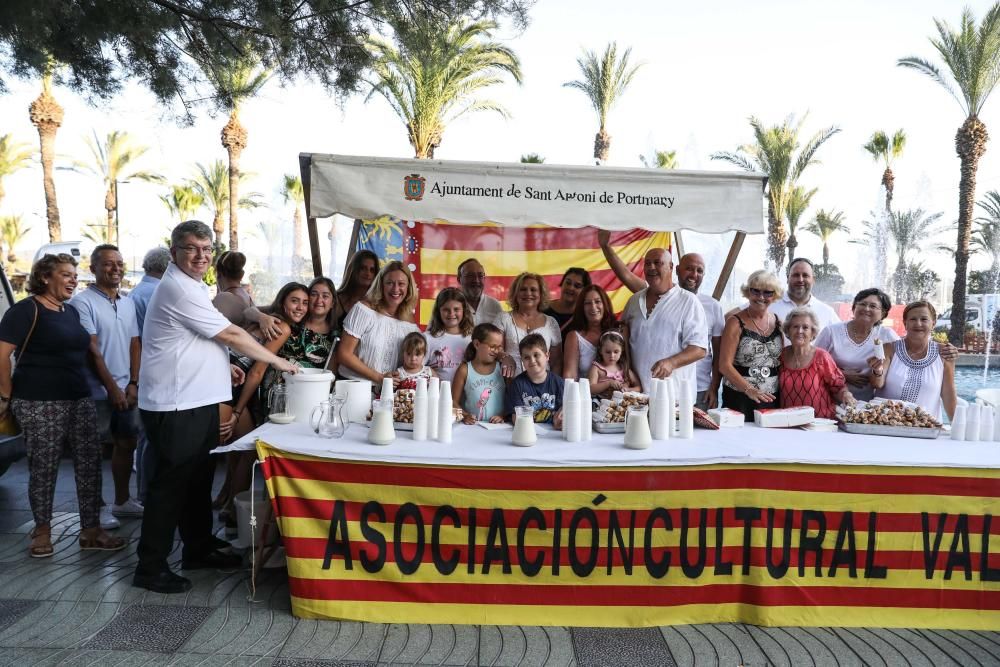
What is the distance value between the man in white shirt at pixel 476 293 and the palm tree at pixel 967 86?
15336 mm

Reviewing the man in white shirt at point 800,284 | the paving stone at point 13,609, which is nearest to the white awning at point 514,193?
the man in white shirt at point 800,284

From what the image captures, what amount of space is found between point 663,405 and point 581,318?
3.33 ft

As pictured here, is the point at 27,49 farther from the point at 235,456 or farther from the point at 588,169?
the point at 588,169

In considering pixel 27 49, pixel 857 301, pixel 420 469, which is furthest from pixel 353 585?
pixel 27 49

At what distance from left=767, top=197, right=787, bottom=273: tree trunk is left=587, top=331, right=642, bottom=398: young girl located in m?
17.8

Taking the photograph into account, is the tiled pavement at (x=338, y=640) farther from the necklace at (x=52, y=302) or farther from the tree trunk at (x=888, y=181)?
the tree trunk at (x=888, y=181)

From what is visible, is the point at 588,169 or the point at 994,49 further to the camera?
the point at 994,49

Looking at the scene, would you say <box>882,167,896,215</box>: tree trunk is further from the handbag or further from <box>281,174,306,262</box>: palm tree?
the handbag

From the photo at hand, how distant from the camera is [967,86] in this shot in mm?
15039

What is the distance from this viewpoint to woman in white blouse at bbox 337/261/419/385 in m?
3.69

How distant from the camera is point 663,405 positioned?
3.03 m

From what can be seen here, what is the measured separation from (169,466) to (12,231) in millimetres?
36326

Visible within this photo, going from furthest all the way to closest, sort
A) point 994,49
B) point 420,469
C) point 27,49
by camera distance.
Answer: point 994,49, point 27,49, point 420,469

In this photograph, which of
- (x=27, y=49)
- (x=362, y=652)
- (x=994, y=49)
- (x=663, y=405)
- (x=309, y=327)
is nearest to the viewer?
(x=362, y=652)
